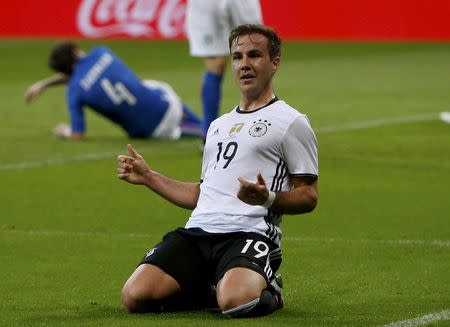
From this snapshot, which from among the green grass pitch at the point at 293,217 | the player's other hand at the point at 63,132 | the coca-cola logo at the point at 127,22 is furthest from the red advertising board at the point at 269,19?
the player's other hand at the point at 63,132

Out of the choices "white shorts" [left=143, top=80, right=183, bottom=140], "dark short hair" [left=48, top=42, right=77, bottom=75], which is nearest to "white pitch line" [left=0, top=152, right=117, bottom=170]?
"white shorts" [left=143, top=80, right=183, bottom=140]

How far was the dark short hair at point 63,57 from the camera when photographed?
44.8 ft

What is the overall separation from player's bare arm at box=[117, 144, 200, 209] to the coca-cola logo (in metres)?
19.9

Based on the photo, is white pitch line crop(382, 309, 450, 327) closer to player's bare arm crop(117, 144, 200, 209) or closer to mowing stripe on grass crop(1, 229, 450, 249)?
player's bare arm crop(117, 144, 200, 209)

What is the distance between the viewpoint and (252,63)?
6328 millimetres

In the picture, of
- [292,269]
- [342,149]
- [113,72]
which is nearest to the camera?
[292,269]

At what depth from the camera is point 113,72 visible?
13758 millimetres

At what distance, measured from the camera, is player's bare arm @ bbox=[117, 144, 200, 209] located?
6.31 m

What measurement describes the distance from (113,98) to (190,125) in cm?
88

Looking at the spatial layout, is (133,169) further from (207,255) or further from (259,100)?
(259,100)

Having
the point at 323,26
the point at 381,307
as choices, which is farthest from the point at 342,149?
the point at 323,26

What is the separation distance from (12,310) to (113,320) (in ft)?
1.76

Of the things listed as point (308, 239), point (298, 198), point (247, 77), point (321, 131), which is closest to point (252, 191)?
point (298, 198)

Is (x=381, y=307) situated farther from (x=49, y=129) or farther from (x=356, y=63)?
(x=356, y=63)
